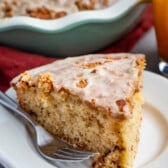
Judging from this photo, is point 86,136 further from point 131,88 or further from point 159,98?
point 159,98

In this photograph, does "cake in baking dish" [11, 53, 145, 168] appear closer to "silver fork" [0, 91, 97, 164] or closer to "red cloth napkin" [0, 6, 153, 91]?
"silver fork" [0, 91, 97, 164]

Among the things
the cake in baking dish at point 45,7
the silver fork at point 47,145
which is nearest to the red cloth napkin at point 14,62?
the cake in baking dish at point 45,7

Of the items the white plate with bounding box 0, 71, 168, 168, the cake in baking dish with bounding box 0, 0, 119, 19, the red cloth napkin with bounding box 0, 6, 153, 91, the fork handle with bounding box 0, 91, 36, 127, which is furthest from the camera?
the cake in baking dish with bounding box 0, 0, 119, 19

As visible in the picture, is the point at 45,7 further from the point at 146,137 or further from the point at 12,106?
the point at 146,137

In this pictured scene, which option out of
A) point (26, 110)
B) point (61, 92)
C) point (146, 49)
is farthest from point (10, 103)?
point (146, 49)

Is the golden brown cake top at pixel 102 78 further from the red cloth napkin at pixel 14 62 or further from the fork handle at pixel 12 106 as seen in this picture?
the red cloth napkin at pixel 14 62

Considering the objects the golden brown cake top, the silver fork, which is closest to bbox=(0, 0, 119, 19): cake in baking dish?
the golden brown cake top

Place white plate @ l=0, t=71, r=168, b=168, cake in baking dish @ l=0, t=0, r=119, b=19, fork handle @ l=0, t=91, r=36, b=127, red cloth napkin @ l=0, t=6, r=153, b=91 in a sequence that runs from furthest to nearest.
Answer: cake in baking dish @ l=0, t=0, r=119, b=19 → red cloth napkin @ l=0, t=6, r=153, b=91 → fork handle @ l=0, t=91, r=36, b=127 → white plate @ l=0, t=71, r=168, b=168

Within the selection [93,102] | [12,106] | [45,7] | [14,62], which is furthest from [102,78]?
[45,7]
